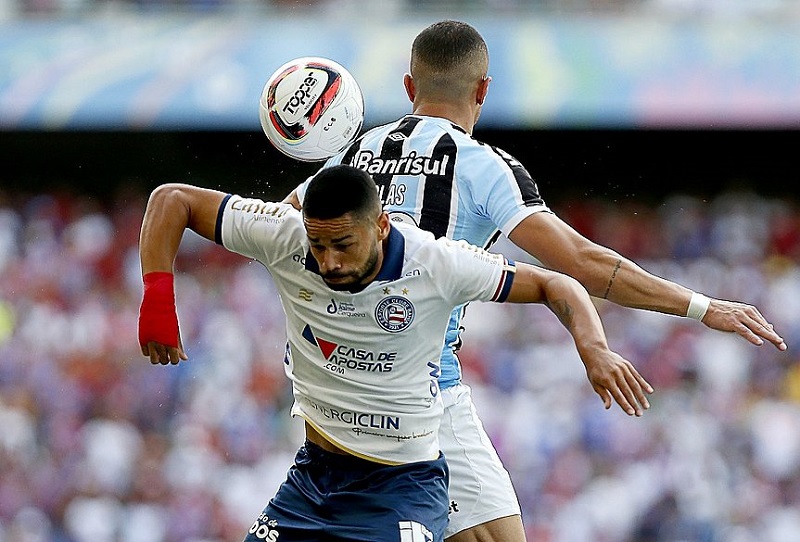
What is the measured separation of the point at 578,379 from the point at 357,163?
8648 mm

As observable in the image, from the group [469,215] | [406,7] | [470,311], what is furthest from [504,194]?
[406,7]

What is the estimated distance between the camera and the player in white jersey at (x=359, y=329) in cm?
441

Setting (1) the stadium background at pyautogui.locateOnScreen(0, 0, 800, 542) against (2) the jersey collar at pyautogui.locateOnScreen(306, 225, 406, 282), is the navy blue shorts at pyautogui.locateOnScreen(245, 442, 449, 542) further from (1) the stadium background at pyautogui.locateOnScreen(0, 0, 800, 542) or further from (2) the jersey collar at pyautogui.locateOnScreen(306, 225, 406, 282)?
(1) the stadium background at pyautogui.locateOnScreen(0, 0, 800, 542)

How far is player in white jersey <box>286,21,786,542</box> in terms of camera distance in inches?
186

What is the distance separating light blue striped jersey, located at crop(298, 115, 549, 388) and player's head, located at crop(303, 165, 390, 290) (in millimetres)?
617

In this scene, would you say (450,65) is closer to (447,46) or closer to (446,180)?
(447,46)

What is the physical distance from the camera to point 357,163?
5070 millimetres

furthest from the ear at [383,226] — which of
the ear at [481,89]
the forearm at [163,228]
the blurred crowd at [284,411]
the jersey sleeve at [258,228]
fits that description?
the blurred crowd at [284,411]

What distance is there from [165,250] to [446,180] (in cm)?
108

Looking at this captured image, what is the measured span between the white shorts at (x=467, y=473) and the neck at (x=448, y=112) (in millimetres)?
1055

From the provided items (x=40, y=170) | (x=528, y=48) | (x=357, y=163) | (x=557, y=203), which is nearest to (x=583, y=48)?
(x=528, y=48)

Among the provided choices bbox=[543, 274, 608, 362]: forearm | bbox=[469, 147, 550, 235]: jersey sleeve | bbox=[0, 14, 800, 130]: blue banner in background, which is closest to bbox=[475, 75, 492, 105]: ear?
bbox=[469, 147, 550, 235]: jersey sleeve

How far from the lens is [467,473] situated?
5277mm

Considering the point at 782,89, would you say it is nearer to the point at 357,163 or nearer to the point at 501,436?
the point at 501,436
